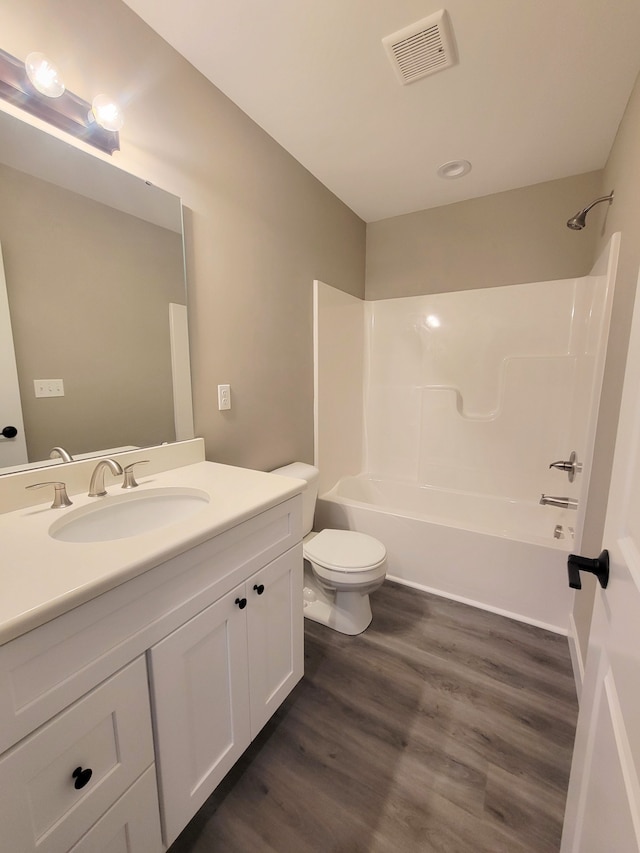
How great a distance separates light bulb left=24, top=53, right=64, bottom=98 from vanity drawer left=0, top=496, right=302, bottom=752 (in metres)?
1.30

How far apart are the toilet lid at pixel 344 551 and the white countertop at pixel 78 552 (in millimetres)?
665

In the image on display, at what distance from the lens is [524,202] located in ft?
7.39

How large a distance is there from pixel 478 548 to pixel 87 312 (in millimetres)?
2079

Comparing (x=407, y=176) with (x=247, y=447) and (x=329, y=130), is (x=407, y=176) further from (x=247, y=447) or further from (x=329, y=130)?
(x=247, y=447)

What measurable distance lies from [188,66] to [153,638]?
1.95 metres

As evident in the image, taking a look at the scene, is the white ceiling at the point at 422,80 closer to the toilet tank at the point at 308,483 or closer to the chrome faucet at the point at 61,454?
the chrome faucet at the point at 61,454

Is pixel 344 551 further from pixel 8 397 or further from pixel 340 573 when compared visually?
pixel 8 397

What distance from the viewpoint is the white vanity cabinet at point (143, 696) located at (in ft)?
1.93

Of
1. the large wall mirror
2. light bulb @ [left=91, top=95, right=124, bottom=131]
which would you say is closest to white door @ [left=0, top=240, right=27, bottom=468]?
the large wall mirror

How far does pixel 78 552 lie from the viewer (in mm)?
753

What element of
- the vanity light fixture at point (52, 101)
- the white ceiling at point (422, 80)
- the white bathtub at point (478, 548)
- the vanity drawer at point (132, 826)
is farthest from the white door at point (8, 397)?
the white bathtub at point (478, 548)

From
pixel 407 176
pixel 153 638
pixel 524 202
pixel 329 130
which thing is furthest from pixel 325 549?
pixel 524 202

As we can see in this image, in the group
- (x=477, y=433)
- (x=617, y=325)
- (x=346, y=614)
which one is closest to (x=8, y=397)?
(x=346, y=614)

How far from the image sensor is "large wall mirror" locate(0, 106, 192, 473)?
39.2 inches
